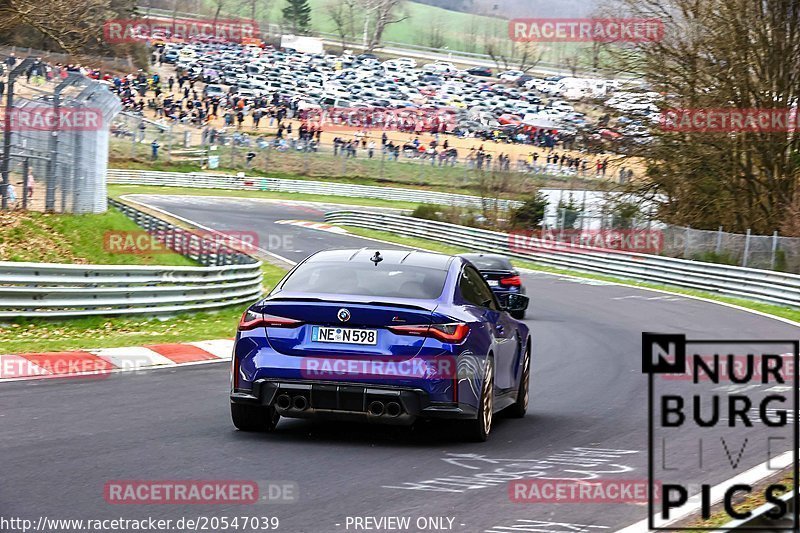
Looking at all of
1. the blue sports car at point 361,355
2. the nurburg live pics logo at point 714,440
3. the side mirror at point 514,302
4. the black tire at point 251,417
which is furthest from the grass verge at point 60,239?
the blue sports car at point 361,355

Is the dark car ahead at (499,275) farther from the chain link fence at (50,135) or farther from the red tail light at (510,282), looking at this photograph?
the chain link fence at (50,135)

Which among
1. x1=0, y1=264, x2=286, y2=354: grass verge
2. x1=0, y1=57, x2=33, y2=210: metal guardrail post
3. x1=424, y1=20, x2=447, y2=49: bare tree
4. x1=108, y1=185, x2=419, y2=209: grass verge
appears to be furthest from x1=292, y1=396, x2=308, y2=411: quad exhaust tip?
x1=424, y1=20, x2=447, y2=49: bare tree

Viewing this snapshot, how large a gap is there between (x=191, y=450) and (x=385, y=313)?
1.64m

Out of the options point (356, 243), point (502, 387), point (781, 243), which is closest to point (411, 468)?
point (502, 387)

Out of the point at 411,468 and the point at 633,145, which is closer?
the point at 411,468

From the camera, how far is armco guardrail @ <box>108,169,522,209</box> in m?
61.2

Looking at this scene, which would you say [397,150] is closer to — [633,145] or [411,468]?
[633,145]

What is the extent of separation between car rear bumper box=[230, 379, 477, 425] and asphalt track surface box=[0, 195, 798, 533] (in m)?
0.27

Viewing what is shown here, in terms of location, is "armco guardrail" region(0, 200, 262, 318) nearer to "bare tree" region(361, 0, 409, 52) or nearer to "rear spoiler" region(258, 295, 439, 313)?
"rear spoiler" region(258, 295, 439, 313)

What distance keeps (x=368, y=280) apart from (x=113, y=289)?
9899 millimetres

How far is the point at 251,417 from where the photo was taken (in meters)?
9.03

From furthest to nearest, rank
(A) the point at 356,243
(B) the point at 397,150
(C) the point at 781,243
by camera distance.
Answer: (B) the point at 397,150
(A) the point at 356,243
(C) the point at 781,243

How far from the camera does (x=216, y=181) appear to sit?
63.6 m

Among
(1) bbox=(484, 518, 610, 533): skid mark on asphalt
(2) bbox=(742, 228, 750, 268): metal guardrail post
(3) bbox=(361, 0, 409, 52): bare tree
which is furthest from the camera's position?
(3) bbox=(361, 0, 409, 52): bare tree
